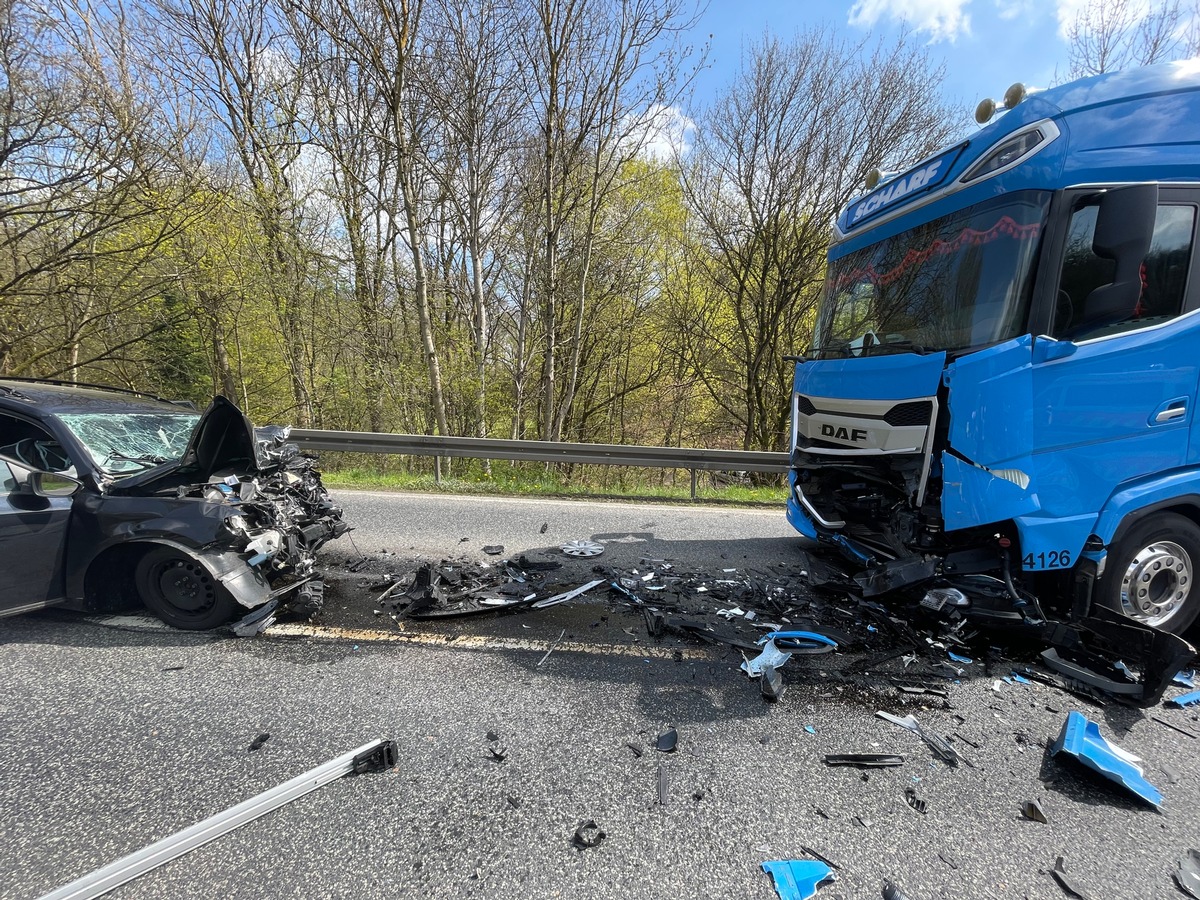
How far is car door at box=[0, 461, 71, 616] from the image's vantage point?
3.20m

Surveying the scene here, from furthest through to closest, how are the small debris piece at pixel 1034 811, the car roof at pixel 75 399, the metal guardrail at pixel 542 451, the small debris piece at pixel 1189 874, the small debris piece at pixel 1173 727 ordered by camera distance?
the metal guardrail at pixel 542 451
the car roof at pixel 75 399
the small debris piece at pixel 1173 727
the small debris piece at pixel 1034 811
the small debris piece at pixel 1189 874

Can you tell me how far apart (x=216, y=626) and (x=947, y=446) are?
5.05m

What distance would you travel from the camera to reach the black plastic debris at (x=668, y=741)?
2439 millimetres

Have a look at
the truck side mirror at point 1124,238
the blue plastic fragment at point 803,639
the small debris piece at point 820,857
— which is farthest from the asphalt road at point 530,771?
the truck side mirror at point 1124,238

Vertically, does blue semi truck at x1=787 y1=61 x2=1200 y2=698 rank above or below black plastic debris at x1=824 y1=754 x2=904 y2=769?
above

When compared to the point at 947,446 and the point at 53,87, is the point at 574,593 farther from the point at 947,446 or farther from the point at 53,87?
the point at 53,87

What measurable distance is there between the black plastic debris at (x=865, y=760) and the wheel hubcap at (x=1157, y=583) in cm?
224

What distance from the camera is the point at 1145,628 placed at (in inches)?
110

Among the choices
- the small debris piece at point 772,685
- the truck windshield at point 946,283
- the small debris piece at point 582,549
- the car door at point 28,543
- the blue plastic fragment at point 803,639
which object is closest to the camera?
the small debris piece at point 772,685

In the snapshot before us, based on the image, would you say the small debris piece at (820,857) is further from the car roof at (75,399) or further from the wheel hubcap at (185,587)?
the car roof at (75,399)

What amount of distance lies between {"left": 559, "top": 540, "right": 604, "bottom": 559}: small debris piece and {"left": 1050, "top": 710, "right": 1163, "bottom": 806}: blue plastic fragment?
3.60 metres

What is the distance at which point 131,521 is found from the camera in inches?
135

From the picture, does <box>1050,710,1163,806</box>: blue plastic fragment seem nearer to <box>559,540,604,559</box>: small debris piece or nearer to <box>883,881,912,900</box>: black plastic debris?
<box>883,881,912,900</box>: black plastic debris

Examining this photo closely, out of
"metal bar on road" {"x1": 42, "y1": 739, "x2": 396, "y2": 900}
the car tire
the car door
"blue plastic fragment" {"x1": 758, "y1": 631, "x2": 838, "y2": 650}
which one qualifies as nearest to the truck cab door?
"blue plastic fragment" {"x1": 758, "y1": 631, "x2": 838, "y2": 650}
